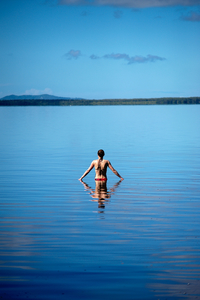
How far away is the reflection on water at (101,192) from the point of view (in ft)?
55.9

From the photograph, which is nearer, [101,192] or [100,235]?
[100,235]

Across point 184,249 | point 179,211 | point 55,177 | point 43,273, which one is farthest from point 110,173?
point 43,273

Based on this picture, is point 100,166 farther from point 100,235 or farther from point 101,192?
point 100,235

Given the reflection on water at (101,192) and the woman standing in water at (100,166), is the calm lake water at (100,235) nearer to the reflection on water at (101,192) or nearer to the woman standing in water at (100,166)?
the reflection on water at (101,192)

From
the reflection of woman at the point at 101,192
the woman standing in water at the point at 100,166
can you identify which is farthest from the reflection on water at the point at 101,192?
the woman standing in water at the point at 100,166

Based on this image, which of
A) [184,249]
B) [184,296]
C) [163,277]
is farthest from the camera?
[184,249]

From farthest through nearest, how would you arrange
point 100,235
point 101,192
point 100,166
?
point 100,166, point 101,192, point 100,235

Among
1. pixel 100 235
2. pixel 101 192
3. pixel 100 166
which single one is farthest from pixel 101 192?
pixel 100 235

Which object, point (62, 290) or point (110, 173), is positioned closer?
point (62, 290)

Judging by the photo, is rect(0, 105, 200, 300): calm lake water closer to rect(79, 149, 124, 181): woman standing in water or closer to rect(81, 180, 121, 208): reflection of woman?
rect(81, 180, 121, 208): reflection of woman

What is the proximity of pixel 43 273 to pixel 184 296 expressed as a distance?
3.04 m

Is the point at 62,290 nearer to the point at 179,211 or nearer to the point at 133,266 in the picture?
the point at 133,266

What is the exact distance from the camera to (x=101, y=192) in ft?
63.2

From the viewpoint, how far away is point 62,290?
8.48 meters
